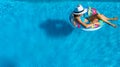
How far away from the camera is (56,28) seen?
12.5ft

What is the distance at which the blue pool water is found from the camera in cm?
338

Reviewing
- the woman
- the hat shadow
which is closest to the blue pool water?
the hat shadow

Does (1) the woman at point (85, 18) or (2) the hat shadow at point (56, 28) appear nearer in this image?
(1) the woman at point (85, 18)

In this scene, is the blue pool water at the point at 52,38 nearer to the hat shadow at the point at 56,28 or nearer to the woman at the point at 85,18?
the hat shadow at the point at 56,28

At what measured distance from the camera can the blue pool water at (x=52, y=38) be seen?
11.1ft

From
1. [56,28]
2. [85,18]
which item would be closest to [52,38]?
[56,28]

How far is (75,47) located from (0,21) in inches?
48.5

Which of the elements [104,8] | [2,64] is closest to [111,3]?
[104,8]

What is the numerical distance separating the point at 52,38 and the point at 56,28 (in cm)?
21

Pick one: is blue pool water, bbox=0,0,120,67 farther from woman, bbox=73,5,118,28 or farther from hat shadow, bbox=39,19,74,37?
woman, bbox=73,5,118,28

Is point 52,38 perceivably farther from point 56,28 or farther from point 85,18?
point 85,18

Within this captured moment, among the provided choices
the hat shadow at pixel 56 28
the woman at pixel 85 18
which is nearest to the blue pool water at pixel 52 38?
the hat shadow at pixel 56 28

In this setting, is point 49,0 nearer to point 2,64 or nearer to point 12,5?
point 12,5

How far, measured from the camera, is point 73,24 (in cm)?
355
